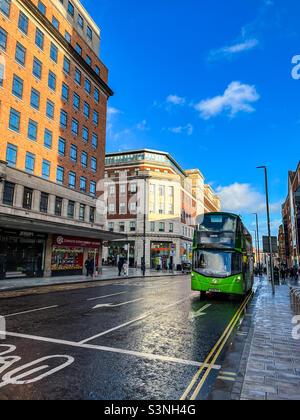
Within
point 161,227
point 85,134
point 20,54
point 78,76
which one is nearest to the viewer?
point 20,54

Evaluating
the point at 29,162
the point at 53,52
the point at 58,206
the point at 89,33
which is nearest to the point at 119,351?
the point at 29,162

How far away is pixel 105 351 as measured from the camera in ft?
19.7

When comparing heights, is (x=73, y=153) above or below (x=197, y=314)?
above

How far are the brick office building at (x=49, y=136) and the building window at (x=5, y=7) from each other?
82mm

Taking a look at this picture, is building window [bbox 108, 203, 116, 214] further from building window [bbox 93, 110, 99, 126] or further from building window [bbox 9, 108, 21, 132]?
building window [bbox 9, 108, 21, 132]

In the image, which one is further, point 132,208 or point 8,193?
point 132,208

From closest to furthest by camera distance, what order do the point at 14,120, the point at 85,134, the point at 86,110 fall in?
the point at 14,120, the point at 85,134, the point at 86,110

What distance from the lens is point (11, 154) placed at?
79.3 ft

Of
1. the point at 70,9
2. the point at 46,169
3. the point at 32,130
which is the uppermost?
the point at 70,9

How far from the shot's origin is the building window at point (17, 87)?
24688 mm

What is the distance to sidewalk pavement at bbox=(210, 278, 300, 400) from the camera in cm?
399

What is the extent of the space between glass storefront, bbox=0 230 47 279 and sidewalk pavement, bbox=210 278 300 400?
66.3 feet

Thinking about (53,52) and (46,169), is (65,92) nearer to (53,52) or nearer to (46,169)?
(53,52)

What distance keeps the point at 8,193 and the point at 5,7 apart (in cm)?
1521
